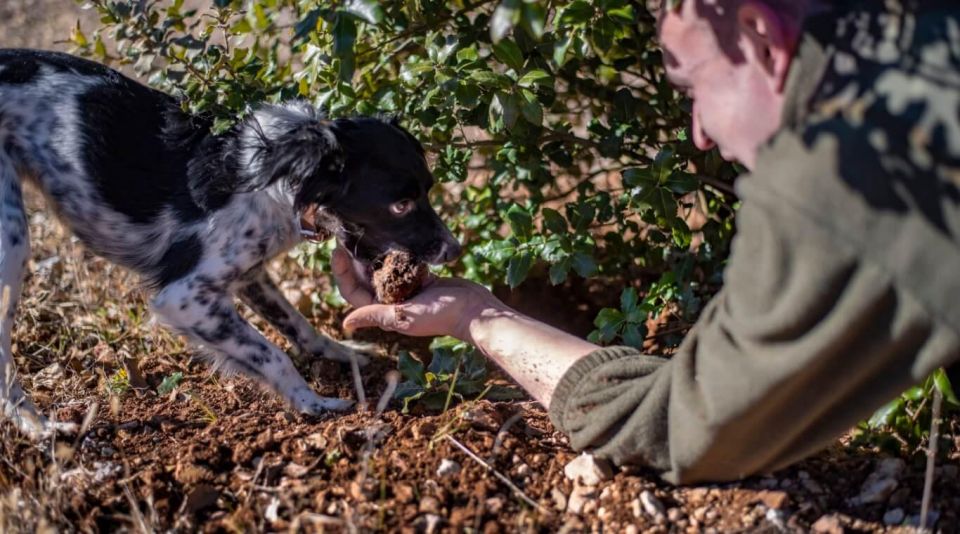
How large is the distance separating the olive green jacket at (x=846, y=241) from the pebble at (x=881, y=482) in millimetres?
518

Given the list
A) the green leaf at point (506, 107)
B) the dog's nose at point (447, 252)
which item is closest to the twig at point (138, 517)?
the dog's nose at point (447, 252)

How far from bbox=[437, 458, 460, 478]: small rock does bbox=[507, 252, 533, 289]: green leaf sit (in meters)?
0.96

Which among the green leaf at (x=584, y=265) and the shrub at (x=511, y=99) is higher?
the shrub at (x=511, y=99)

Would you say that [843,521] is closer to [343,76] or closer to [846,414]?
[846,414]

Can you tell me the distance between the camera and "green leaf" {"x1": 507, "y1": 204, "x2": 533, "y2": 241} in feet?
12.3

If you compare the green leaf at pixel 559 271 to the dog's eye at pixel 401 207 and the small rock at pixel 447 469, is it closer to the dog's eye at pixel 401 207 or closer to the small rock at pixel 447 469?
the dog's eye at pixel 401 207

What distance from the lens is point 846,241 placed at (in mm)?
2035

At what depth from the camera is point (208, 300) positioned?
3.72m

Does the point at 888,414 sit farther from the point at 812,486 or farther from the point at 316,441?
the point at 316,441

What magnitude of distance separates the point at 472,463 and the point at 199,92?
1.69m

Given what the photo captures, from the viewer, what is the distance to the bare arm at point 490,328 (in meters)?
2.85

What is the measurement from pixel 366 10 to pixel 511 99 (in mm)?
799

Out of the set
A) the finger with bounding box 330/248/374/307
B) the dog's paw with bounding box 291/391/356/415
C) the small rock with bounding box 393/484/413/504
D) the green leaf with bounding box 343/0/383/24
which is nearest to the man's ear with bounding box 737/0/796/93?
the green leaf with bounding box 343/0/383/24

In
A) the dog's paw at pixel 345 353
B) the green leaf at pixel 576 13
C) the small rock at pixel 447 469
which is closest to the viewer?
the small rock at pixel 447 469
